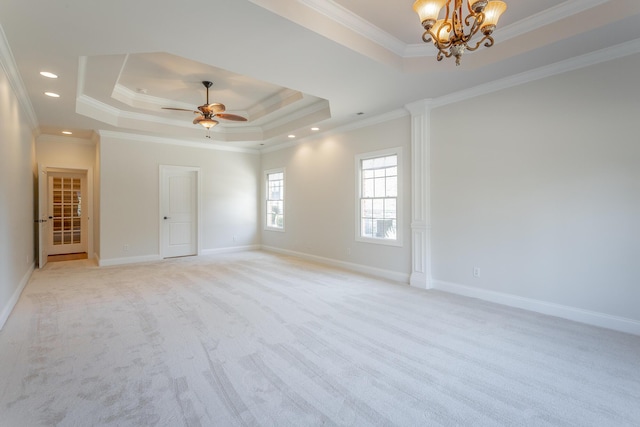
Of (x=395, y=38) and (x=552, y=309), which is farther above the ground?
(x=395, y=38)

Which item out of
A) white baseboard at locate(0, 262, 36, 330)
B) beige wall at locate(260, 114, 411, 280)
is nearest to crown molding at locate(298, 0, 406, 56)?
beige wall at locate(260, 114, 411, 280)

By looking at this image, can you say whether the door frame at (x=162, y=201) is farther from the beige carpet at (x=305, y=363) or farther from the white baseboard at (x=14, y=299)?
the beige carpet at (x=305, y=363)

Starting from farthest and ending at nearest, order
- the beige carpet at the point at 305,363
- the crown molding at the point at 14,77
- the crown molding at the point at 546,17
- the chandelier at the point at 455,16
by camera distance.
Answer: the crown molding at the point at 14,77, the crown molding at the point at 546,17, the chandelier at the point at 455,16, the beige carpet at the point at 305,363

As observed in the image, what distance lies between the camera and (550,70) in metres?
3.42

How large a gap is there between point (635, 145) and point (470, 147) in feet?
5.24

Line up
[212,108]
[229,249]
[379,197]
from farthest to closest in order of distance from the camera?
[229,249] < [379,197] < [212,108]

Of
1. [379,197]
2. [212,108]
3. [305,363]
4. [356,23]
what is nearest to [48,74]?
[212,108]

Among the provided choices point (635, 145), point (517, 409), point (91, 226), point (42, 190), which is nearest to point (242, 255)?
A: point (91, 226)

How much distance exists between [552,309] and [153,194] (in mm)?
7413

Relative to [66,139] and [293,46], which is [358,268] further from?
[66,139]

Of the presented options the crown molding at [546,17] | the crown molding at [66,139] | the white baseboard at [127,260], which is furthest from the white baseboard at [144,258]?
the crown molding at [546,17]

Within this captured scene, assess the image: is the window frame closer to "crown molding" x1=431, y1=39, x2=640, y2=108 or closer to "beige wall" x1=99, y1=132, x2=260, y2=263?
"beige wall" x1=99, y1=132, x2=260, y2=263

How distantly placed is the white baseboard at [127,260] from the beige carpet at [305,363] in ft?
6.70

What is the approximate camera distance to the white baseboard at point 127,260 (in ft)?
20.3
